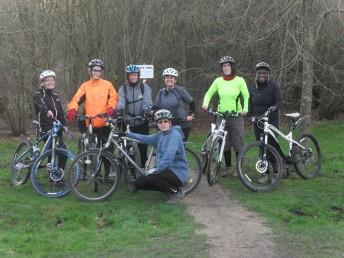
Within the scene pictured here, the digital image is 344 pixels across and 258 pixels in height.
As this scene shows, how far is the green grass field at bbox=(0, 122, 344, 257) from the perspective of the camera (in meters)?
5.54

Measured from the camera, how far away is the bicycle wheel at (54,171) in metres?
7.70

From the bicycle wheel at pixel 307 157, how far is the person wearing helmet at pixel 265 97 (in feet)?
1.02

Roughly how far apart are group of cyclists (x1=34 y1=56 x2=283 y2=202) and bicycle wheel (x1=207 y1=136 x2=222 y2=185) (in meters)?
0.49

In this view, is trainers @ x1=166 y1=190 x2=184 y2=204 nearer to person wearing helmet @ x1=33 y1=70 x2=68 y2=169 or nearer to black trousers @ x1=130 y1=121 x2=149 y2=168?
black trousers @ x1=130 y1=121 x2=149 y2=168

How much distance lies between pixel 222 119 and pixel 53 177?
8.59ft

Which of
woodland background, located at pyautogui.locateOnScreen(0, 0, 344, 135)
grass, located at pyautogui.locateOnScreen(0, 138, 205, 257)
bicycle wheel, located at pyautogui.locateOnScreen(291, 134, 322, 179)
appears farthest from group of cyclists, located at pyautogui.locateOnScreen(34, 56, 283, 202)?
woodland background, located at pyautogui.locateOnScreen(0, 0, 344, 135)

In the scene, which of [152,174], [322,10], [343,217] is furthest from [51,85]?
[322,10]

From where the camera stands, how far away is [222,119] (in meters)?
8.45

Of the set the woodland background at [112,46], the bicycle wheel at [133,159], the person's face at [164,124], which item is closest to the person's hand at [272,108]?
the person's face at [164,124]

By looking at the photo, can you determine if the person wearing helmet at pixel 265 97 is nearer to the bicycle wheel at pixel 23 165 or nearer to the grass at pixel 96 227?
the grass at pixel 96 227

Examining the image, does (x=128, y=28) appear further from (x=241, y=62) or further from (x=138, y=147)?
(x=138, y=147)

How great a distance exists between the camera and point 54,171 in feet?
25.4

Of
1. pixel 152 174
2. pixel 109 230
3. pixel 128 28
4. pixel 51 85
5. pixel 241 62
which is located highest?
pixel 128 28

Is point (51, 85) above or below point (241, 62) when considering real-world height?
below
